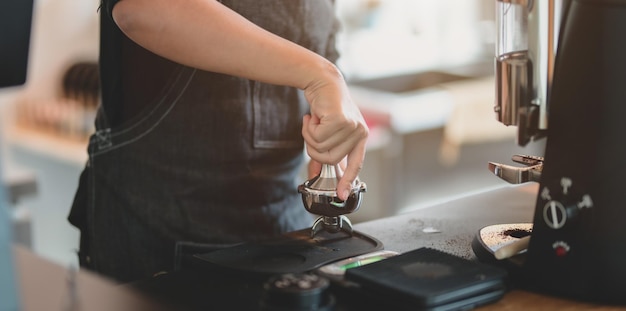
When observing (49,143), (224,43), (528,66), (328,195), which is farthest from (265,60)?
(49,143)

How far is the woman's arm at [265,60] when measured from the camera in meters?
0.93

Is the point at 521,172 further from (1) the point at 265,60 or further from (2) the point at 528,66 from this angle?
(1) the point at 265,60

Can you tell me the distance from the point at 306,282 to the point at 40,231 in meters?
2.13

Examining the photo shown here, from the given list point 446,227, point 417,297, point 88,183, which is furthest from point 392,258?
Answer: point 88,183

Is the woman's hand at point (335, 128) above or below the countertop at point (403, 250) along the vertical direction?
Result: above

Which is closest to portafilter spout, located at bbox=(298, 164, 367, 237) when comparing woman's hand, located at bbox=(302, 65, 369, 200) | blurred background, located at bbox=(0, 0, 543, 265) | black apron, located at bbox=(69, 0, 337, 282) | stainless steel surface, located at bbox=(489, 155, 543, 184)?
woman's hand, located at bbox=(302, 65, 369, 200)

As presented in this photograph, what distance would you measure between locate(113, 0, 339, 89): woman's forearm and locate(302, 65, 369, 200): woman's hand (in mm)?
12

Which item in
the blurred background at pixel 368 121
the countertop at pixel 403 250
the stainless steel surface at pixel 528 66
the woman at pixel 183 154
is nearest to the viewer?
the countertop at pixel 403 250

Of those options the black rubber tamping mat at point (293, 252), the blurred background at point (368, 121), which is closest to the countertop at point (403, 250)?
the black rubber tamping mat at point (293, 252)

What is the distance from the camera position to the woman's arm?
0.93 metres

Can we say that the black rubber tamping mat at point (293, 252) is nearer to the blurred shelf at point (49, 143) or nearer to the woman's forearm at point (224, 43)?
the woman's forearm at point (224, 43)

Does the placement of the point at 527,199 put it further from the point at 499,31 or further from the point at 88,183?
the point at 88,183

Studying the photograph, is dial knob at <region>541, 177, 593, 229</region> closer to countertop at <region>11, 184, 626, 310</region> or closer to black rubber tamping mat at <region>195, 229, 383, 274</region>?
countertop at <region>11, 184, 626, 310</region>

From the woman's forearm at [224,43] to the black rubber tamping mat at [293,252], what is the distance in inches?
6.4
